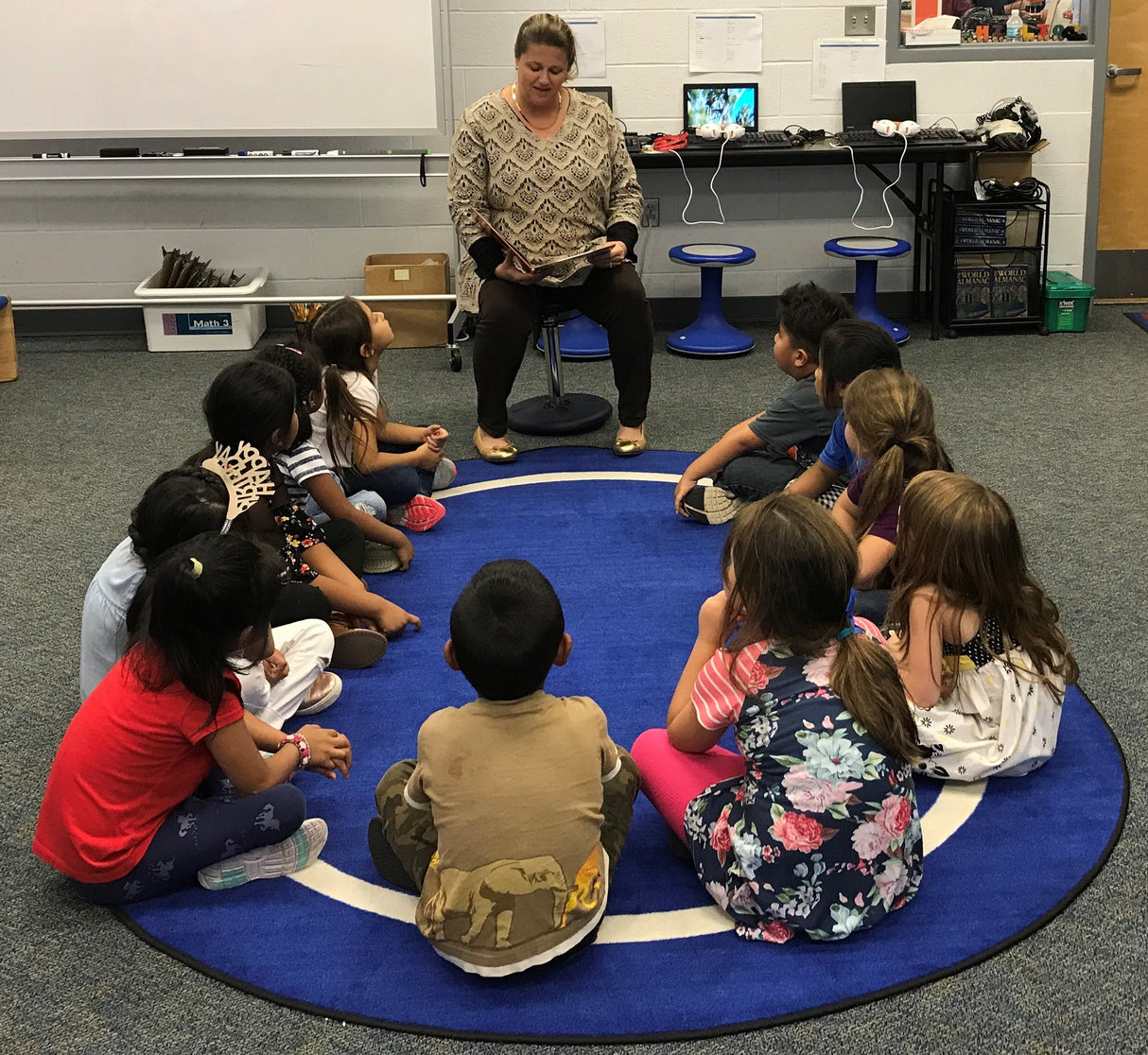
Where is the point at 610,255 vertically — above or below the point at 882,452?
above

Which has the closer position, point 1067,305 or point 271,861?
point 271,861

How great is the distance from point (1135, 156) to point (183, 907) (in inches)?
194

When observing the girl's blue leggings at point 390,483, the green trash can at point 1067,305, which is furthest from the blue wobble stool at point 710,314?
the girl's blue leggings at point 390,483

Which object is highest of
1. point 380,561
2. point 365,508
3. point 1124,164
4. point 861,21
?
point 861,21

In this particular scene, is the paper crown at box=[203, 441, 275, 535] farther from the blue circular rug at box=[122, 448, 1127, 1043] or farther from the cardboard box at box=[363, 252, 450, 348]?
the cardboard box at box=[363, 252, 450, 348]

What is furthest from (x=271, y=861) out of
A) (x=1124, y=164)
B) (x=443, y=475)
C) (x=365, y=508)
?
(x=1124, y=164)

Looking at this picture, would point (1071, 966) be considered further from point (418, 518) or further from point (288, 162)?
point (288, 162)

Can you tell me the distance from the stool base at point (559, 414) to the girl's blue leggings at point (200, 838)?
214 centimetres

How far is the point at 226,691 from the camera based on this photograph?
177 centimetres

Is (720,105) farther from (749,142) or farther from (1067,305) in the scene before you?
(1067,305)

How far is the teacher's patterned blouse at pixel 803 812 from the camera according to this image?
1636mm

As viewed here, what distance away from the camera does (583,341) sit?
482 cm

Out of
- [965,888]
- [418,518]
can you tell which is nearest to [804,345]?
[418,518]

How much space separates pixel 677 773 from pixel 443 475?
1.70 meters
